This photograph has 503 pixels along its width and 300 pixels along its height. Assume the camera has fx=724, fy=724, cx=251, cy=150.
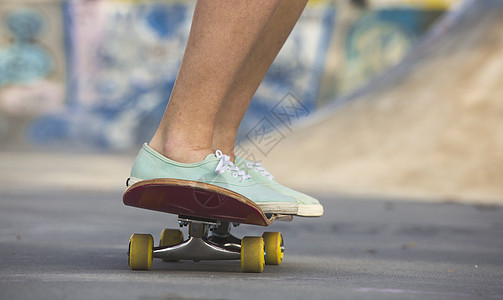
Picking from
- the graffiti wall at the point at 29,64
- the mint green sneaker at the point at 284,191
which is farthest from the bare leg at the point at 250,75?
the graffiti wall at the point at 29,64

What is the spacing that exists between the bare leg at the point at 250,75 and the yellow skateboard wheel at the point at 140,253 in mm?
367

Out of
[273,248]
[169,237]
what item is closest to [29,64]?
[169,237]

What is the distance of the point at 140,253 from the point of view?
1.73m

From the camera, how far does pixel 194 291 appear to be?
1372mm

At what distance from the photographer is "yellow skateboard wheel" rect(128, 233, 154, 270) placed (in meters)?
1.73

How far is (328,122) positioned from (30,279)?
6030 mm

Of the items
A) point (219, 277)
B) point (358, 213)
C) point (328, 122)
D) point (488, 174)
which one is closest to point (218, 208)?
point (219, 277)

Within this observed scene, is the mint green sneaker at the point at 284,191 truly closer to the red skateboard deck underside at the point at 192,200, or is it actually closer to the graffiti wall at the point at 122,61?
the red skateboard deck underside at the point at 192,200

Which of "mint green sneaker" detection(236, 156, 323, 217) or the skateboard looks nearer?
the skateboard

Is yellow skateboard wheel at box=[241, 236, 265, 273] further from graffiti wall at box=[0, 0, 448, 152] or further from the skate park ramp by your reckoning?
graffiti wall at box=[0, 0, 448, 152]

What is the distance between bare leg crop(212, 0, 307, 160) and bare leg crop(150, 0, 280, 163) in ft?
0.71

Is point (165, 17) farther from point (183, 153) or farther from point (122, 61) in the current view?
point (183, 153)

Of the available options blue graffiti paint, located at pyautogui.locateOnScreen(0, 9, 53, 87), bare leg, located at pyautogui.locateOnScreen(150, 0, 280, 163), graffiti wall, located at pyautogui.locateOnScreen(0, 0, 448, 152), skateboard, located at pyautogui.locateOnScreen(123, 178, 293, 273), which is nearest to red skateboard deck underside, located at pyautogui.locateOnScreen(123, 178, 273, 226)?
skateboard, located at pyautogui.locateOnScreen(123, 178, 293, 273)

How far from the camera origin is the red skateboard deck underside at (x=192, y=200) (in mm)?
1686
